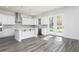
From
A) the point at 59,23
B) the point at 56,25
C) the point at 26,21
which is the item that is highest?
the point at 26,21

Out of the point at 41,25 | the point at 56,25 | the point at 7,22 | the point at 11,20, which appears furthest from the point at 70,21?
the point at 7,22

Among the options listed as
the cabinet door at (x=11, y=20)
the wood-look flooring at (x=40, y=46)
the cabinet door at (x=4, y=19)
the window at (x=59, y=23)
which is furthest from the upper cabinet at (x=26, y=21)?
the wood-look flooring at (x=40, y=46)

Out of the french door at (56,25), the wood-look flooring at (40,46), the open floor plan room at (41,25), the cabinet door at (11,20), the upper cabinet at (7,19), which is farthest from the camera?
the french door at (56,25)

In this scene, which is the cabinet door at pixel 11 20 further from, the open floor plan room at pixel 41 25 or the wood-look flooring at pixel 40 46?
the wood-look flooring at pixel 40 46

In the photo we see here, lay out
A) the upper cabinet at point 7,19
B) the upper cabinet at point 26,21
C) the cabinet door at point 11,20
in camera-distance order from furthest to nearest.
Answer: the upper cabinet at point 26,21, the cabinet door at point 11,20, the upper cabinet at point 7,19

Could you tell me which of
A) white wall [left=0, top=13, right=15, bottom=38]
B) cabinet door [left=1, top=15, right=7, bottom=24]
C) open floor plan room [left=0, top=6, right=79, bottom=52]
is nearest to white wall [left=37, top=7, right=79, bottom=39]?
open floor plan room [left=0, top=6, right=79, bottom=52]

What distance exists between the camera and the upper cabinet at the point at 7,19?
20.4 feet

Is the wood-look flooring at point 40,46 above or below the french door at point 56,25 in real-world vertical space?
below

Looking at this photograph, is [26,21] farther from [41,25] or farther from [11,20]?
[41,25]

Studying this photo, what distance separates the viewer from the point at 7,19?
6754 millimetres

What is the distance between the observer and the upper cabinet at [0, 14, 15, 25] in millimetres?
6230

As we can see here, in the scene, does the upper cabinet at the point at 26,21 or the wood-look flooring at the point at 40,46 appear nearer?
the wood-look flooring at the point at 40,46

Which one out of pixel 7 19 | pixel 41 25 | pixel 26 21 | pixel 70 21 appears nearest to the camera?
pixel 70 21

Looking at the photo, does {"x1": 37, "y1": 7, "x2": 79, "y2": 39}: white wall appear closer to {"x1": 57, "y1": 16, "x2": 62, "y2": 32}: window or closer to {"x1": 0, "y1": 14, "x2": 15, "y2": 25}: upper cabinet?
{"x1": 57, "y1": 16, "x2": 62, "y2": 32}: window
